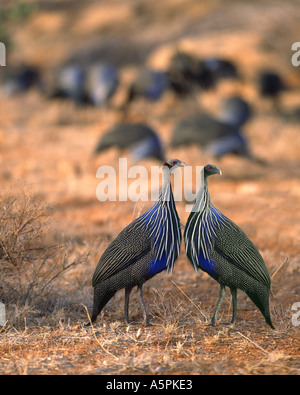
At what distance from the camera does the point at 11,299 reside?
3762 mm

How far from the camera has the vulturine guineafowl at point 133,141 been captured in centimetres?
1002

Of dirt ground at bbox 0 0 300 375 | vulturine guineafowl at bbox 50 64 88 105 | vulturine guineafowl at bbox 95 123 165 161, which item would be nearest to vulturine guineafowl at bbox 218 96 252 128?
dirt ground at bbox 0 0 300 375

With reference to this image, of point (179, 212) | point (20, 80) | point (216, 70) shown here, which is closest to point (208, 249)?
point (179, 212)

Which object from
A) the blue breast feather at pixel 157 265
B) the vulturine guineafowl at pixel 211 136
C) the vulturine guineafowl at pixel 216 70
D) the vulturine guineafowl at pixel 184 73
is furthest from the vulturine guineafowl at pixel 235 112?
the blue breast feather at pixel 157 265

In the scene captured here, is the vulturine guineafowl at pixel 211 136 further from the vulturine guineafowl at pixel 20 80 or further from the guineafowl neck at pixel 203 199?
the vulturine guineafowl at pixel 20 80

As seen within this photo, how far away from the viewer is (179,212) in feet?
20.8

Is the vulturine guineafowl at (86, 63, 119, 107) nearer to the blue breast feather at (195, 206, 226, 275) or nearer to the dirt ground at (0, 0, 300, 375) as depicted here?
the dirt ground at (0, 0, 300, 375)

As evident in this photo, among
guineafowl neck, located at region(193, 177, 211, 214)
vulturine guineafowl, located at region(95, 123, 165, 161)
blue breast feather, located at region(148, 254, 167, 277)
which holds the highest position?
vulturine guineafowl, located at region(95, 123, 165, 161)

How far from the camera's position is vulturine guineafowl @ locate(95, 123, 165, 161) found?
395 inches

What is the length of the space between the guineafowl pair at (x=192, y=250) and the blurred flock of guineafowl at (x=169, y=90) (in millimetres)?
6621

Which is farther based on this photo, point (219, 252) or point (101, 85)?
point (101, 85)

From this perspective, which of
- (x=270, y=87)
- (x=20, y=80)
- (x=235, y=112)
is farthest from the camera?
(x=20, y=80)

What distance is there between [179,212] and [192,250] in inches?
126

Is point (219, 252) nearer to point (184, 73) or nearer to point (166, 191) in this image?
point (166, 191)
